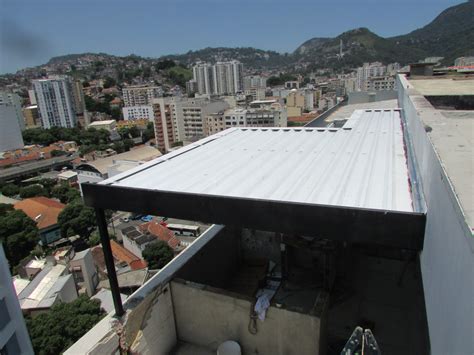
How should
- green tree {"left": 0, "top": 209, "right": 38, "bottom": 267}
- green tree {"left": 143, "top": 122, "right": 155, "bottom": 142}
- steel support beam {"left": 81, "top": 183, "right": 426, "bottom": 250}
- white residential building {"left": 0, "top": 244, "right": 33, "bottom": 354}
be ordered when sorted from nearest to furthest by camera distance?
steel support beam {"left": 81, "top": 183, "right": 426, "bottom": 250} → white residential building {"left": 0, "top": 244, "right": 33, "bottom": 354} → green tree {"left": 0, "top": 209, "right": 38, "bottom": 267} → green tree {"left": 143, "top": 122, "right": 155, "bottom": 142}

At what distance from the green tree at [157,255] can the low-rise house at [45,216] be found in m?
11.7

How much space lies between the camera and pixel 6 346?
8.84m

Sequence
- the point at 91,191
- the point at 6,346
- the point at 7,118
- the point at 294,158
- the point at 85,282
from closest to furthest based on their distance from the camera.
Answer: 1. the point at 91,191
2. the point at 294,158
3. the point at 6,346
4. the point at 85,282
5. the point at 7,118

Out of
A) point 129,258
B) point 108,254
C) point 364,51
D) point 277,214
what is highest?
point 364,51

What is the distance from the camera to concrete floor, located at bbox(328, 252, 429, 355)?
164 inches

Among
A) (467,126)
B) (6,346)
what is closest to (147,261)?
(6,346)

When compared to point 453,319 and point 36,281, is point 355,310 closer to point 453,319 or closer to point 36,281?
point 453,319

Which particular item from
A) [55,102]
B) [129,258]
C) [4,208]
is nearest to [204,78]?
[55,102]

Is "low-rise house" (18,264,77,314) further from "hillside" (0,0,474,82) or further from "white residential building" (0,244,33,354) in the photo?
"hillside" (0,0,474,82)

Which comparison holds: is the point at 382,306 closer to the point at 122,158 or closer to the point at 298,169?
the point at 298,169

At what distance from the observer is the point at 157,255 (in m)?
22.6

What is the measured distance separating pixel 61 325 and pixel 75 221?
1500 centimetres

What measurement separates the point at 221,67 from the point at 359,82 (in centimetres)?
4363

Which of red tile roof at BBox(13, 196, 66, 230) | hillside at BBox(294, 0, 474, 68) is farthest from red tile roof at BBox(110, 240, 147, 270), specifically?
hillside at BBox(294, 0, 474, 68)
